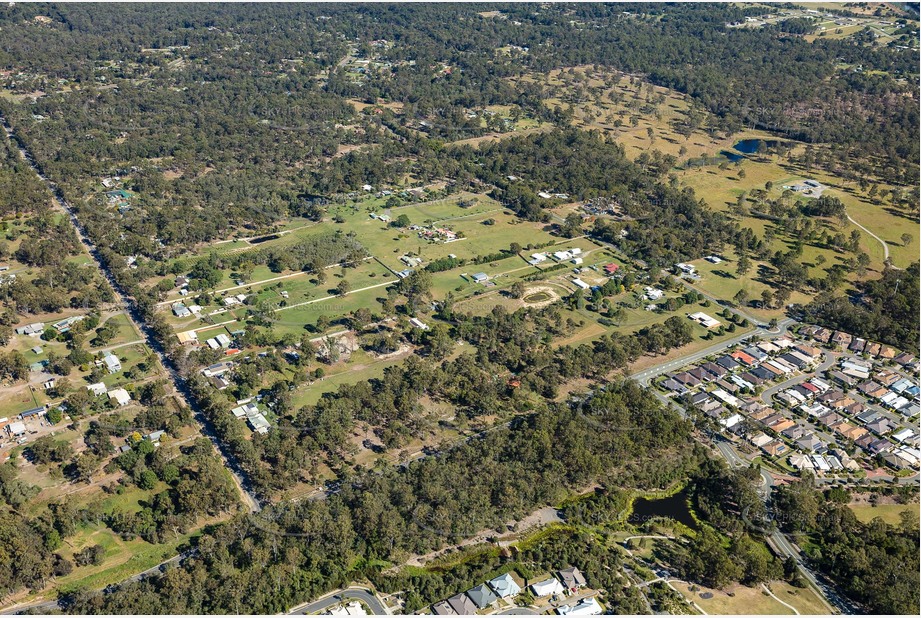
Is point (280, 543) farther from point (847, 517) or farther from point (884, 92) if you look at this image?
point (884, 92)

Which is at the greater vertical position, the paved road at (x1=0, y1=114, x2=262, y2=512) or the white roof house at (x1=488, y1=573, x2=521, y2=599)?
the white roof house at (x1=488, y1=573, x2=521, y2=599)

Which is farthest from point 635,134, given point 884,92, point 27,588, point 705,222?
point 27,588

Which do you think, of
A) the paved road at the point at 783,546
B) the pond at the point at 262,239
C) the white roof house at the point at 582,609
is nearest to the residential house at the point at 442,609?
the white roof house at the point at 582,609

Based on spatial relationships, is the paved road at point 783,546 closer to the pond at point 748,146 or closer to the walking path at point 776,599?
the walking path at point 776,599

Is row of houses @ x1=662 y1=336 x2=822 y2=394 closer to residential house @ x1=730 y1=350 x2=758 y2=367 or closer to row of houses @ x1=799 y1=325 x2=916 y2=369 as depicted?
residential house @ x1=730 y1=350 x2=758 y2=367

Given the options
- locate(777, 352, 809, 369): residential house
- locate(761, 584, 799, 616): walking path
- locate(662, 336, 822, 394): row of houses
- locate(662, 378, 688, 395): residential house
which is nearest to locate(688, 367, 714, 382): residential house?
locate(662, 336, 822, 394): row of houses

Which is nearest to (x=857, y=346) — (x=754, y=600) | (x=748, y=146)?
(x=754, y=600)
